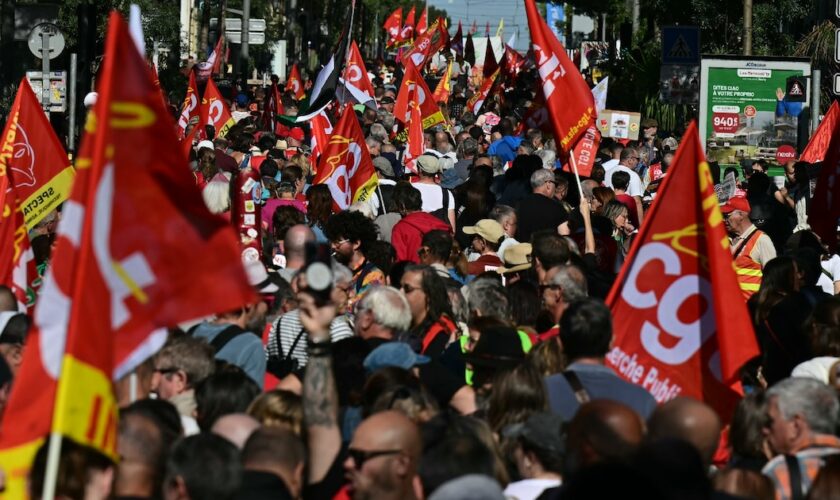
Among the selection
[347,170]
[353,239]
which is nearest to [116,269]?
[353,239]

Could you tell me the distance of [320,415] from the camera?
5.75 m

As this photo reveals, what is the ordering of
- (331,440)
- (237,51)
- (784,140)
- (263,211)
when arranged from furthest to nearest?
(237,51), (784,140), (263,211), (331,440)

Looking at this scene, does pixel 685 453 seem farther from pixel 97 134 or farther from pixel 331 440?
pixel 97 134

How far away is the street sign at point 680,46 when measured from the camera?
805 inches

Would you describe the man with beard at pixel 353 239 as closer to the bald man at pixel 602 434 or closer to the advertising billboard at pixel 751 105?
the bald man at pixel 602 434

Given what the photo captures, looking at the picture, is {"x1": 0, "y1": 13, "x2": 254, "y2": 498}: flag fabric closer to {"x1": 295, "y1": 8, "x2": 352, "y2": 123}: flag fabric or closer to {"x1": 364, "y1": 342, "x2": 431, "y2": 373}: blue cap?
{"x1": 364, "y1": 342, "x2": 431, "y2": 373}: blue cap

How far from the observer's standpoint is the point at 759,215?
14.3 m

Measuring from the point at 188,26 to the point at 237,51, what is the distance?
14.9 meters

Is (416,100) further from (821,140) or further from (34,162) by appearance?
(34,162)

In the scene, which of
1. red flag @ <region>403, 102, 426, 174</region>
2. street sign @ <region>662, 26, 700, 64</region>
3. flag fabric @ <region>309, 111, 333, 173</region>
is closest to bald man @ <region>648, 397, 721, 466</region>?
flag fabric @ <region>309, 111, 333, 173</region>

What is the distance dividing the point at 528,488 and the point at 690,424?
593mm

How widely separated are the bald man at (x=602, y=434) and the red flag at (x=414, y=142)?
43.6ft

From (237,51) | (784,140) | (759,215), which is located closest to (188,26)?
(237,51)

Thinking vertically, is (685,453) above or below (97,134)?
below
